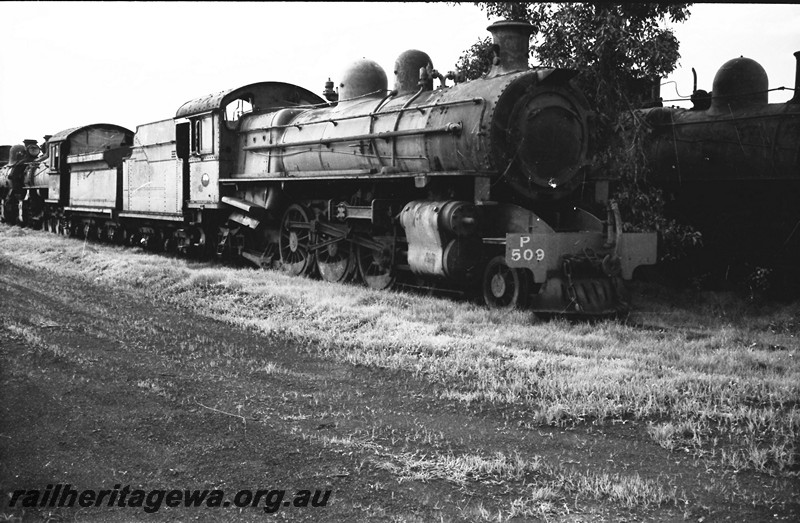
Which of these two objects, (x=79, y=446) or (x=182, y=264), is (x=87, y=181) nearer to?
(x=182, y=264)

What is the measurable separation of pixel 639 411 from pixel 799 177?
6409 mm

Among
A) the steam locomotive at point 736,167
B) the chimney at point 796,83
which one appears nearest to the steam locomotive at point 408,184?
the steam locomotive at point 736,167

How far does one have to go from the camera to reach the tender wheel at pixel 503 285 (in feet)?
28.3

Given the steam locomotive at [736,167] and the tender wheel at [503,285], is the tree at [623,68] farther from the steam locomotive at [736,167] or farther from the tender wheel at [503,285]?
the tender wheel at [503,285]

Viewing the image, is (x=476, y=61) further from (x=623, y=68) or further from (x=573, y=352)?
(x=573, y=352)

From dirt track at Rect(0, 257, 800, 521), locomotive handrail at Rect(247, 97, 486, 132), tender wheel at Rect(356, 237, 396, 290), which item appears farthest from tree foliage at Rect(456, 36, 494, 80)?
dirt track at Rect(0, 257, 800, 521)

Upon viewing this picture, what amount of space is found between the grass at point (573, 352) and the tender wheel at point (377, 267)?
49 cm

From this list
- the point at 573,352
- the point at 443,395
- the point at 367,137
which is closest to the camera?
the point at 443,395

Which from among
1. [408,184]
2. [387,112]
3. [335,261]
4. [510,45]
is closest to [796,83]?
[510,45]

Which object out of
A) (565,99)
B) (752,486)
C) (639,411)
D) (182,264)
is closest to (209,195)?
(182,264)

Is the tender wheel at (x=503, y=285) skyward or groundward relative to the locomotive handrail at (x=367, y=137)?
groundward

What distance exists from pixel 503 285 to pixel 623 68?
441 centimetres

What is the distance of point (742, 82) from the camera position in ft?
36.1

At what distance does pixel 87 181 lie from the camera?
65.5 feet
